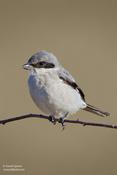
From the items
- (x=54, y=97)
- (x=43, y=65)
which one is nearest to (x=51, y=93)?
(x=54, y=97)

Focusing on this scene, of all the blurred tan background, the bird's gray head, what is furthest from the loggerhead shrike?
the blurred tan background

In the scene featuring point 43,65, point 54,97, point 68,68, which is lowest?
point 68,68

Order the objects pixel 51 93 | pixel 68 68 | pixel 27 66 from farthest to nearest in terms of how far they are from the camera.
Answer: pixel 68 68, pixel 27 66, pixel 51 93

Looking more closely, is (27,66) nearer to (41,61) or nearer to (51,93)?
(41,61)

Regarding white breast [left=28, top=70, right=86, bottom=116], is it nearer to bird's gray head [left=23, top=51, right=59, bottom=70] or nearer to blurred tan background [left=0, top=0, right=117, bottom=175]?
bird's gray head [left=23, top=51, right=59, bottom=70]

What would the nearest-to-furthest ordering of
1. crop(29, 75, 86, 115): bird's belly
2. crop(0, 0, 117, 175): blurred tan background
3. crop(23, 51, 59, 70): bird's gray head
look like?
crop(29, 75, 86, 115): bird's belly → crop(23, 51, 59, 70): bird's gray head → crop(0, 0, 117, 175): blurred tan background

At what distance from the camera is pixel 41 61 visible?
223 inches

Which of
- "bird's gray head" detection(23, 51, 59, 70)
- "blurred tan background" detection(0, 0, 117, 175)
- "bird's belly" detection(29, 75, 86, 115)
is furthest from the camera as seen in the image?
"blurred tan background" detection(0, 0, 117, 175)

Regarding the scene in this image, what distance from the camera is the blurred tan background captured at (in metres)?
8.75

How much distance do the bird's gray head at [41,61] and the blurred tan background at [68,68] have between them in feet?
8.64

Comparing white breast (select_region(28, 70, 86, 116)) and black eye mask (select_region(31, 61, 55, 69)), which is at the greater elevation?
black eye mask (select_region(31, 61, 55, 69))

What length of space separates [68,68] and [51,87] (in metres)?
5.40

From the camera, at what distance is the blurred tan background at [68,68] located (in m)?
8.75

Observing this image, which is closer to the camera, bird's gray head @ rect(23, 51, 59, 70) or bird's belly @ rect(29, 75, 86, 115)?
bird's belly @ rect(29, 75, 86, 115)
